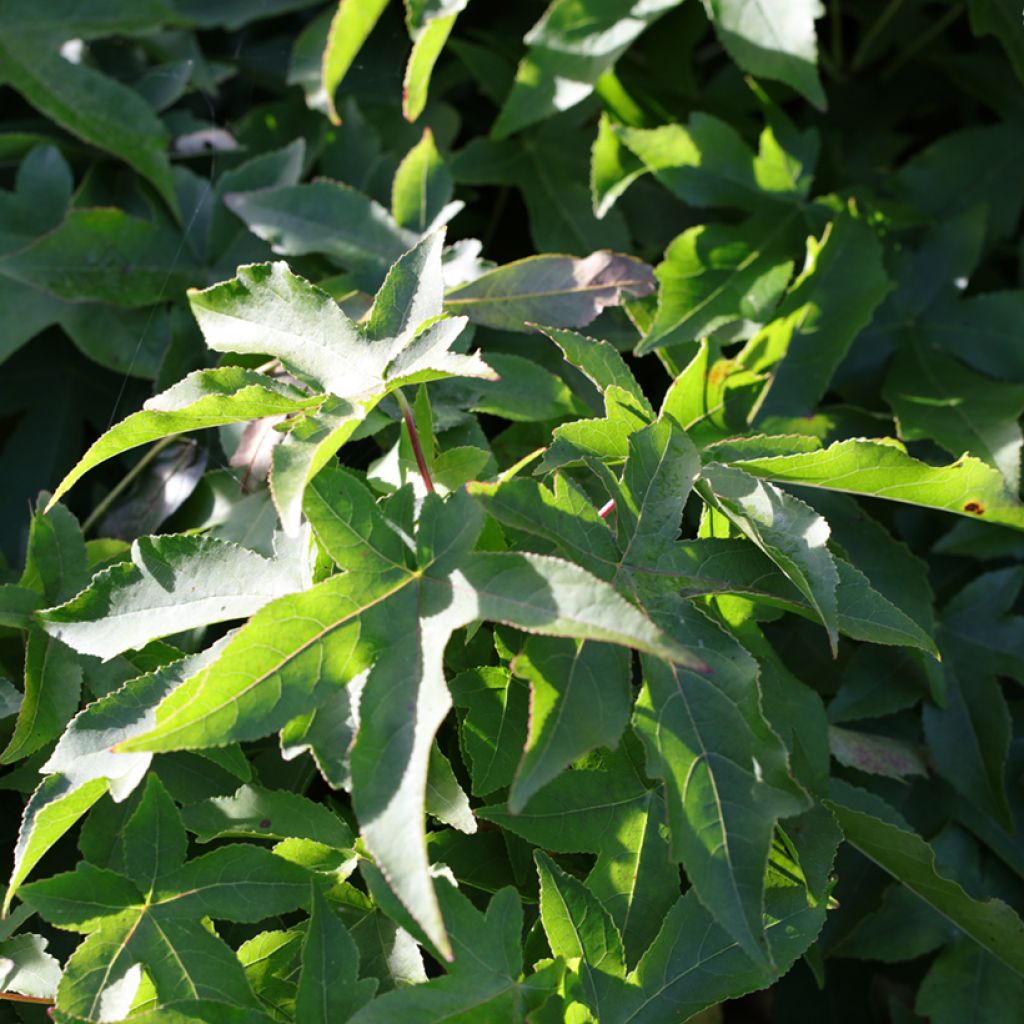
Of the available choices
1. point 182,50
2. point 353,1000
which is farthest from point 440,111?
point 353,1000

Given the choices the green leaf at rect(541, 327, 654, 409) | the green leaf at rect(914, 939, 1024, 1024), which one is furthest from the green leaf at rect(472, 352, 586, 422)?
Result: the green leaf at rect(914, 939, 1024, 1024)

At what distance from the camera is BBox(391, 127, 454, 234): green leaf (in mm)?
1089

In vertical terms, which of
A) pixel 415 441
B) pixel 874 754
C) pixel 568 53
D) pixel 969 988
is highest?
pixel 568 53

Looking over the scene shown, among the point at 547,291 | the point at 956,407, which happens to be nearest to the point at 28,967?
the point at 547,291

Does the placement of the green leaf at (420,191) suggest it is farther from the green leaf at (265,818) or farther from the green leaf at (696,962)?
the green leaf at (696,962)

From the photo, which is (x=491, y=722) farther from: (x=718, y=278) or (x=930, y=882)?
(x=718, y=278)

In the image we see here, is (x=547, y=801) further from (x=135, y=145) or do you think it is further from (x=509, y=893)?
(x=135, y=145)

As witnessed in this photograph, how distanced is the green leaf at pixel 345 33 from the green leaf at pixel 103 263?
25cm

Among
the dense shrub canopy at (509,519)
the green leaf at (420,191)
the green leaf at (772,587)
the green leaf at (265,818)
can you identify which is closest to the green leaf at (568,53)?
the dense shrub canopy at (509,519)

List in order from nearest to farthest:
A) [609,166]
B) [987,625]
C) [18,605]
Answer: [18,605]
[987,625]
[609,166]

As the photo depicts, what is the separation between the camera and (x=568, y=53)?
1.16 metres

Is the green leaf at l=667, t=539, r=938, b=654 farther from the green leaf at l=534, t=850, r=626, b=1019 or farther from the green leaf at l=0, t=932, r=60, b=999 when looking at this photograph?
the green leaf at l=0, t=932, r=60, b=999

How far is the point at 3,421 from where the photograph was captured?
1.35 metres

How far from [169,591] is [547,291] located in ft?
1.50
